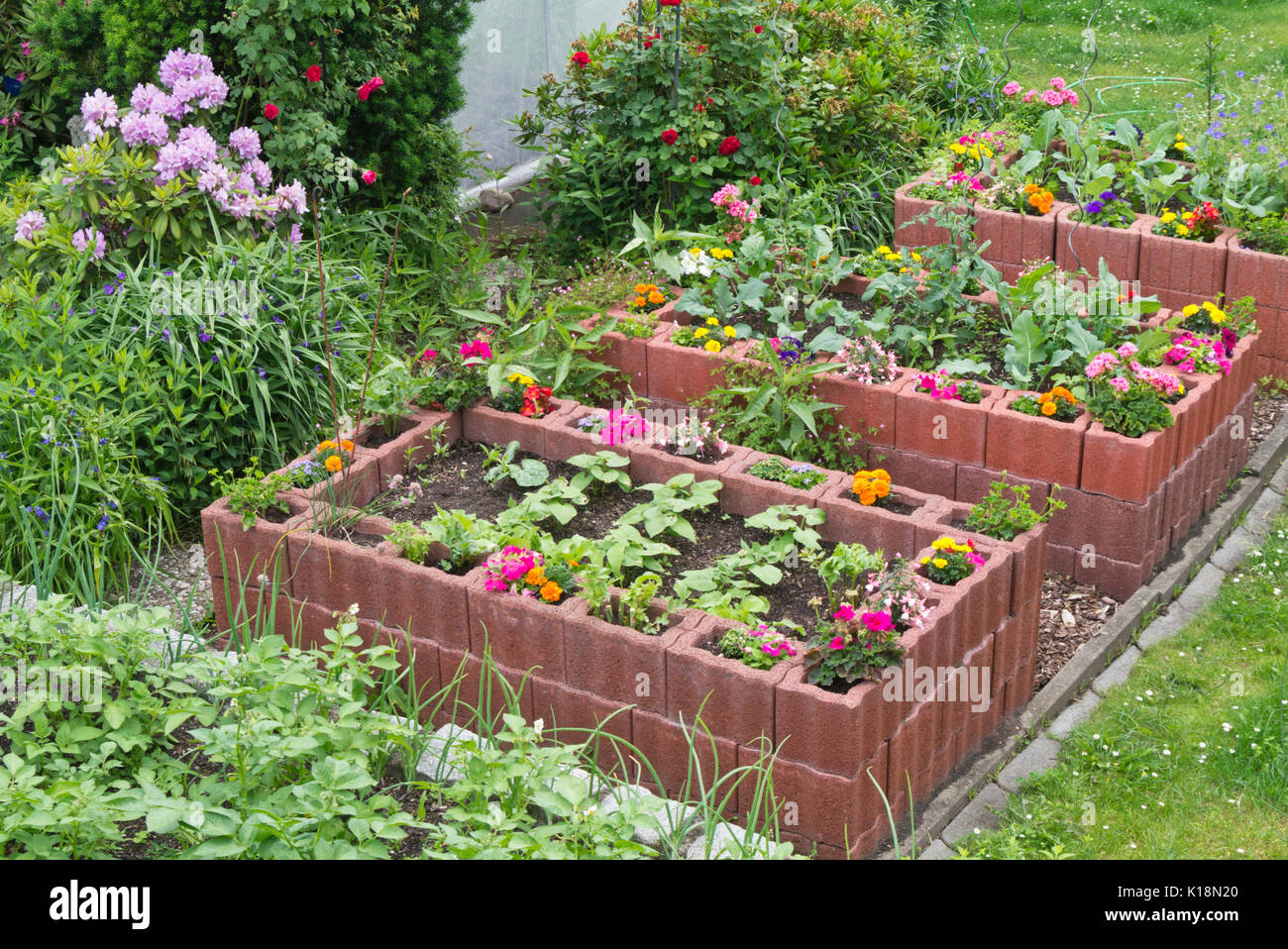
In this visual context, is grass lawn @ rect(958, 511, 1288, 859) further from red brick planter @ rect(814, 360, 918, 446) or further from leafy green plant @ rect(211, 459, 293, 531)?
leafy green plant @ rect(211, 459, 293, 531)

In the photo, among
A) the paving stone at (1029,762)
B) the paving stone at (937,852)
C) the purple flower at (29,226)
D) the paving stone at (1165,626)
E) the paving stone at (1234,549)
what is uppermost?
the purple flower at (29,226)

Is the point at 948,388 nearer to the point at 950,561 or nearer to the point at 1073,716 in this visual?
the point at 950,561

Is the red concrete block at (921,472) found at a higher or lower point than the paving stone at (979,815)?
higher

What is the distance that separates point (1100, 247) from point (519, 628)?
366 centimetres

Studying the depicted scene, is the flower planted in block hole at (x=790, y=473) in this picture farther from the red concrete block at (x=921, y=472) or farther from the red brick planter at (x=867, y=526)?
the red concrete block at (x=921, y=472)

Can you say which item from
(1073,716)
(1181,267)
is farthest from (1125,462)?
(1181,267)

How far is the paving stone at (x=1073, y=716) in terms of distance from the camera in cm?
449

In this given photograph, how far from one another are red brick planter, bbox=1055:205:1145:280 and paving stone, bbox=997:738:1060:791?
2775mm

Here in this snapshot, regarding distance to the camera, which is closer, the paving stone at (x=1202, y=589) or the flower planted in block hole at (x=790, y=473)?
the flower planted in block hole at (x=790, y=473)

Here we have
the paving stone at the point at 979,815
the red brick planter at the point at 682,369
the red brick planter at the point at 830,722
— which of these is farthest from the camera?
the red brick planter at the point at 682,369

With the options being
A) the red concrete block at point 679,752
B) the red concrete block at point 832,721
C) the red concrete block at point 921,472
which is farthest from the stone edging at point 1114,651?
the red concrete block at point 921,472

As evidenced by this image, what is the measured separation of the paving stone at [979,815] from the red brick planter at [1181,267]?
3026mm

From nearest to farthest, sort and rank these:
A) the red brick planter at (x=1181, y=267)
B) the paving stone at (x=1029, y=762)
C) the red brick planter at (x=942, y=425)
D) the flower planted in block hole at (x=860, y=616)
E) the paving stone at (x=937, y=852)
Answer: the flower planted in block hole at (x=860, y=616) < the paving stone at (x=937, y=852) < the paving stone at (x=1029, y=762) < the red brick planter at (x=942, y=425) < the red brick planter at (x=1181, y=267)

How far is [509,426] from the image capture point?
527 centimetres
